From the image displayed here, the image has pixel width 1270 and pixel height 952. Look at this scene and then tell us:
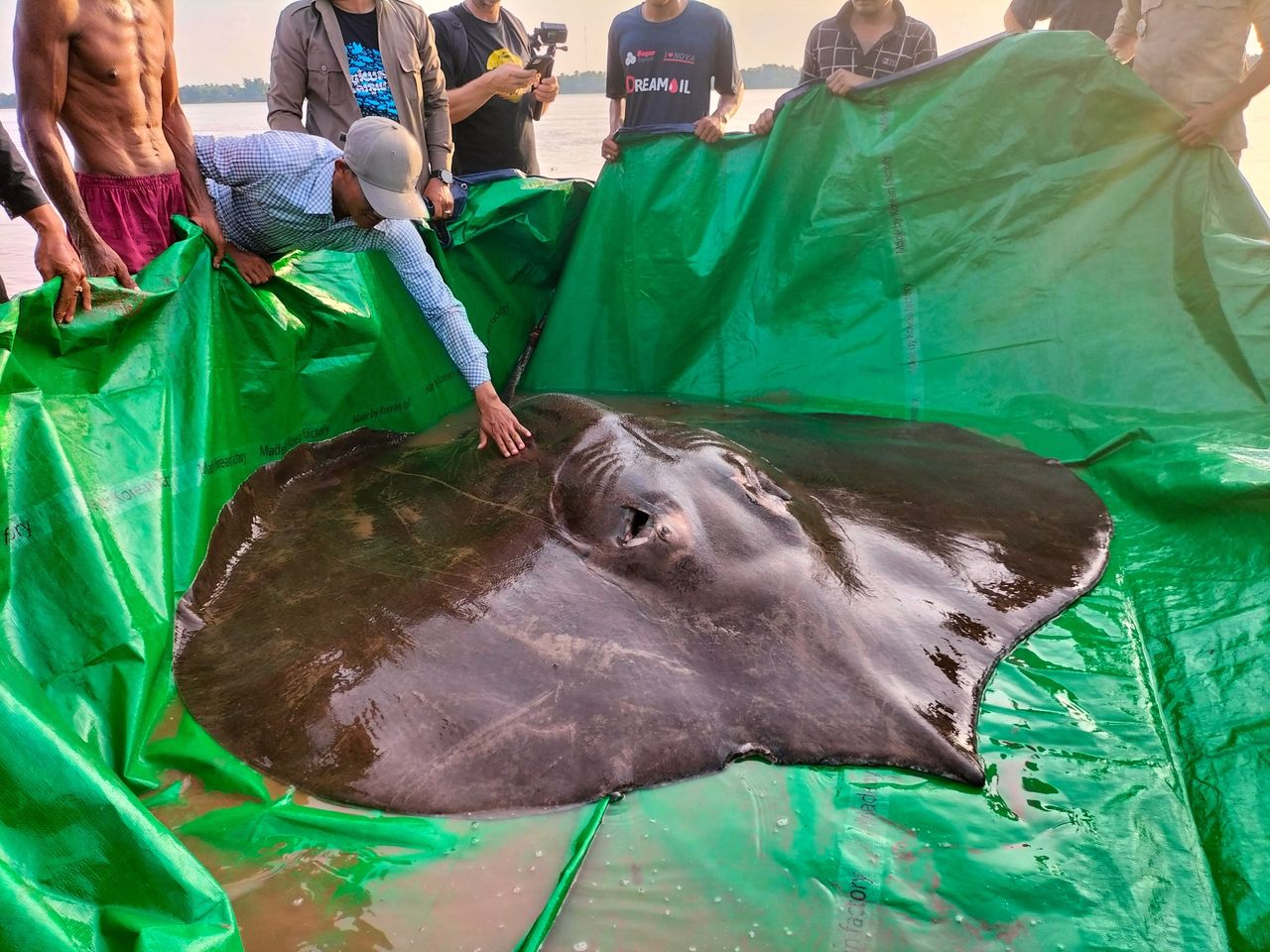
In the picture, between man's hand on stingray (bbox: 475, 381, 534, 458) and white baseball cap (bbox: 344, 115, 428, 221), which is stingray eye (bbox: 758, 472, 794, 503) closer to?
man's hand on stingray (bbox: 475, 381, 534, 458)

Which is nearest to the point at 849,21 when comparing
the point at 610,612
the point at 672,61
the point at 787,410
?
the point at 672,61

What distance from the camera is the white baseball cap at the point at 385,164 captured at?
3.46 meters

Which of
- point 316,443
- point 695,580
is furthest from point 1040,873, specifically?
point 316,443

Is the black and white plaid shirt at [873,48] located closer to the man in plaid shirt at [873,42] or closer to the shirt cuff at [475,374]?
the man in plaid shirt at [873,42]

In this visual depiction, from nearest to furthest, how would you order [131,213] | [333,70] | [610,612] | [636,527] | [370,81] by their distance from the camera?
[610,612], [636,527], [131,213], [333,70], [370,81]

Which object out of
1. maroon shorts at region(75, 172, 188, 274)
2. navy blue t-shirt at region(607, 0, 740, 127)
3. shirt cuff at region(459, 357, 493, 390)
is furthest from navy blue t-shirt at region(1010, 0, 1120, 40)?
maroon shorts at region(75, 172, 188, 274)

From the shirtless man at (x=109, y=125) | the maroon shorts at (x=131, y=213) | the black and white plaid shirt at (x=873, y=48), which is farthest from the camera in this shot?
the black and white plaid shirt at (x=873, y=48)

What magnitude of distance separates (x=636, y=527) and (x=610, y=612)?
33cm

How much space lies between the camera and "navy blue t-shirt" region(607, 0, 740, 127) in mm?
5668

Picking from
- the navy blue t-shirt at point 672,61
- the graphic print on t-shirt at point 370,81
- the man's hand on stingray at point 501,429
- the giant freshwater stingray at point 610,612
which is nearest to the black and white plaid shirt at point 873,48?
the navy blue t-shirt at point 672,61

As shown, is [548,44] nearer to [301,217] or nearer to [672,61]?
[672,61]

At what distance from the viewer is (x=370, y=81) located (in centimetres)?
479

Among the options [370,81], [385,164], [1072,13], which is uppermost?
[1072,13]

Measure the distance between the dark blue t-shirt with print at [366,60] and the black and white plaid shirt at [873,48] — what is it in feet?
7.84
